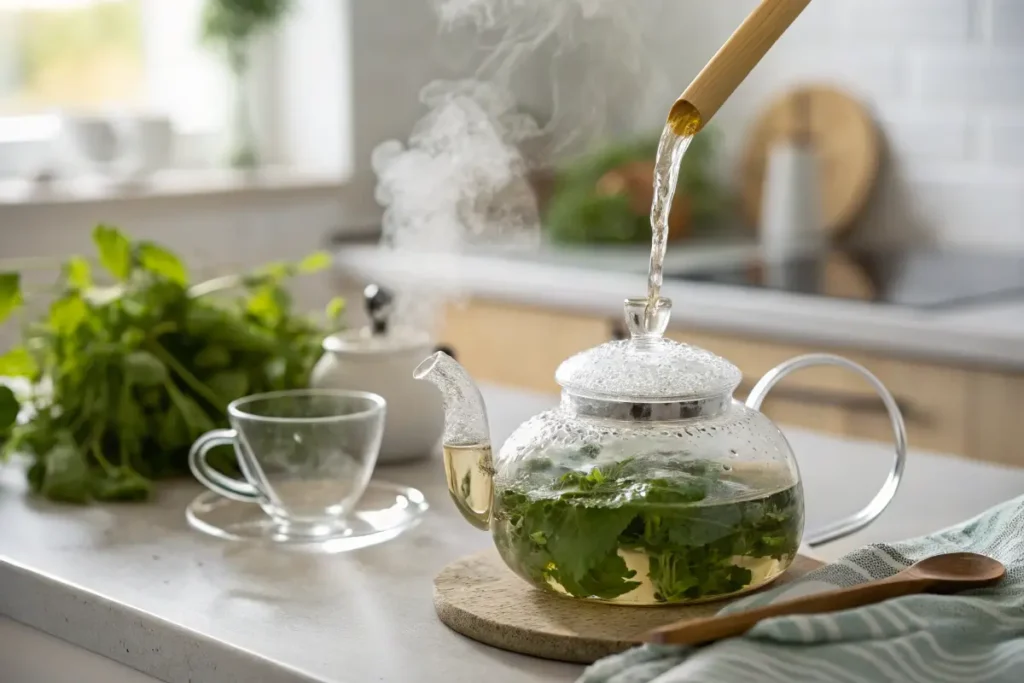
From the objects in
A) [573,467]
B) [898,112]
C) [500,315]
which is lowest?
[500,315]

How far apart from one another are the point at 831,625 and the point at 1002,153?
83.8 inches

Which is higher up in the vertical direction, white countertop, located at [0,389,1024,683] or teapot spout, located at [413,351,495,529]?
teapot spout, located at [413,351,495,529]

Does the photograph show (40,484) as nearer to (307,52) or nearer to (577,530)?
(577,530)

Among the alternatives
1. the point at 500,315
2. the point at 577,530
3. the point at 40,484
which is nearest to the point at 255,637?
the point at 577,530

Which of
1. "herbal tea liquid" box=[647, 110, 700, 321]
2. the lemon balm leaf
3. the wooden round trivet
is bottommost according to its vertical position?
the wooden round trivet

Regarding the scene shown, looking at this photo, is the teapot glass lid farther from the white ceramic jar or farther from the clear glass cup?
the white ceramic jar

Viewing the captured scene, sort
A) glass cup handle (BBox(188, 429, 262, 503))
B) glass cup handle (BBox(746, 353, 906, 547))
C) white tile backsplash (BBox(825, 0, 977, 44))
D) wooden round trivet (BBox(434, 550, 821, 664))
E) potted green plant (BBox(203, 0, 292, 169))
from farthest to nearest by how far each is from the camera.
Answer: potted green plant (BBox(203, 0, 292, 169)) → white tile backsplash (BBox(825, 0, 977, 44)) → glass cup handle (BBox(188, 429, 262, 503)) → glass cup handle (BBox(746, 353, 906, 547)) → wooden round trivet (BBox(434, 550, 821, 664))

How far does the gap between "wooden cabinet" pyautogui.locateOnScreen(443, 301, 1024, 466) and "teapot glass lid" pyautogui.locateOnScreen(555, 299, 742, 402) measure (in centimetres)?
118

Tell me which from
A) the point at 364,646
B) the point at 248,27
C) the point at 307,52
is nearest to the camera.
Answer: the point at 364,646

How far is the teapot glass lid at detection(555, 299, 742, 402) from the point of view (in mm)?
874

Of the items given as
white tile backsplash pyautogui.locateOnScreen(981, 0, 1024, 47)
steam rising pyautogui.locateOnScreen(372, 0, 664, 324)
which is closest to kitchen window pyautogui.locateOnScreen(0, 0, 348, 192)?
steam rising pyautogui.locateOnScreen(372, 0, 664, 324)

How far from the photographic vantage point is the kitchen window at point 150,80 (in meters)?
2.82

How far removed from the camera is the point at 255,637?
0.87 m

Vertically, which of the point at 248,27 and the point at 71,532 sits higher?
the point at 248,27
